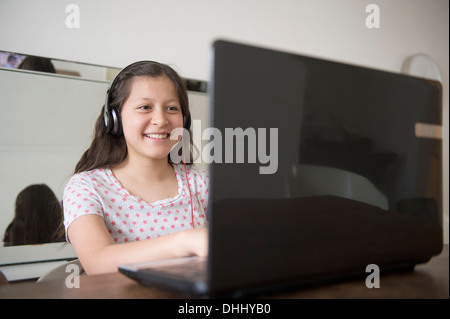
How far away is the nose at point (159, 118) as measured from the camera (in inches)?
47.1

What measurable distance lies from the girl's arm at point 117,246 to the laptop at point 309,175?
56 millimetres

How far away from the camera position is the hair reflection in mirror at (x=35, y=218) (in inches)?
63.8

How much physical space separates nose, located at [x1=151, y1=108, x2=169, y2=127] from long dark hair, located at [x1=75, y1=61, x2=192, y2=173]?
94mm

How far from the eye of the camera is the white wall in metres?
1.71

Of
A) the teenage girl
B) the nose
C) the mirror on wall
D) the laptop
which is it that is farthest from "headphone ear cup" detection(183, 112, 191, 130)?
the laptop

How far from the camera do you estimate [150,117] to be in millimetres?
1213

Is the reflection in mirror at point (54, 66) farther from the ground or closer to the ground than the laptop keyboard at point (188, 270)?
farther from the ground

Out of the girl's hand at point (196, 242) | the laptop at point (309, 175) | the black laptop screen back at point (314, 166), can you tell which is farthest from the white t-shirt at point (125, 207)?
the black laptop screen back at point (314, 166)

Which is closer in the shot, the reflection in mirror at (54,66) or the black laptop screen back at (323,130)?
the black laptop screen back at (323,130)

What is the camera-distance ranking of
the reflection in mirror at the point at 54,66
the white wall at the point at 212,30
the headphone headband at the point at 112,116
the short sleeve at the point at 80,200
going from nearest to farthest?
the short sleeve at the point at 80,200
the headphone headband at the point at 112,116
the reflection in mirror at the point at 54,66
the white wall at the point at 212,30

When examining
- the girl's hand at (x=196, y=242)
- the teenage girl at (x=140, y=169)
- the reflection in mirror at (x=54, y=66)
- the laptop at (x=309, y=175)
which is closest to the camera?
the laptop at (x=309, y=175)

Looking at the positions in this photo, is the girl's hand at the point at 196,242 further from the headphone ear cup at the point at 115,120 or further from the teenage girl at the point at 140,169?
the headphone ear cup at the point at 115,120

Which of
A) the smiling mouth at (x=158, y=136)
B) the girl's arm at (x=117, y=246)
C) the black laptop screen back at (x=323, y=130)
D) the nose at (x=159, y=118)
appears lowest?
the girl's arm at (x=117, y=246)

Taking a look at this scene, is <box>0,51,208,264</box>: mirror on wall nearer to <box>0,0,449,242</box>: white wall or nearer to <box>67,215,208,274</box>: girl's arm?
<box>0,0,449,242</box>: white wall
